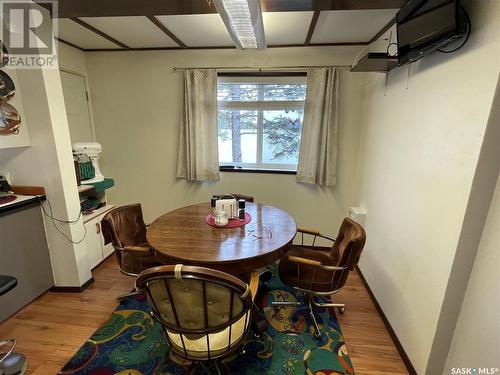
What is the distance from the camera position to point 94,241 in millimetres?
2590

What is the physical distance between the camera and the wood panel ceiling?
63.8 inches

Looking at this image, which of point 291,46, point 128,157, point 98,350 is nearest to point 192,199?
A: point 128,157

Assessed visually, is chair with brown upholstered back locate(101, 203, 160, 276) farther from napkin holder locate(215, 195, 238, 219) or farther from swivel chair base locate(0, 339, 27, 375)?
swivel chair base locate(0, 339, 27, 375)

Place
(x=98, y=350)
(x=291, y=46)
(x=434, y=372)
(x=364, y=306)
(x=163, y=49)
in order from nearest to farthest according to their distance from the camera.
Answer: (x=434, y=372), (x=98, y=350), (x=364, y=306), (x=291, y=46), (x=163, y=49)

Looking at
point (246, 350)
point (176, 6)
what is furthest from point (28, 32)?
point (246, 350)

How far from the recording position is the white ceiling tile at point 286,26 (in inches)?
77.5

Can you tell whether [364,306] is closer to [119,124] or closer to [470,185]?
[470,185]

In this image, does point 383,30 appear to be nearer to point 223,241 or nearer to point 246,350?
point 223,241

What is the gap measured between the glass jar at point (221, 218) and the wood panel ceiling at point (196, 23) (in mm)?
1496

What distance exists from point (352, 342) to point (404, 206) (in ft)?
3.60

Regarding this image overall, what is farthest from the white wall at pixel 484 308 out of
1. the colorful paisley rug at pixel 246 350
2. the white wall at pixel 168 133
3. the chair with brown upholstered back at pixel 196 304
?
the white wall at pixel 168 133

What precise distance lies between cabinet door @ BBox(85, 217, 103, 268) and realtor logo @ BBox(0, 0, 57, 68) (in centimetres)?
148

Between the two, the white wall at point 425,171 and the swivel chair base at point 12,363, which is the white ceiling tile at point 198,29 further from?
the swivel chair base at point 12,363

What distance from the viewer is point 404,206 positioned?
181cm
